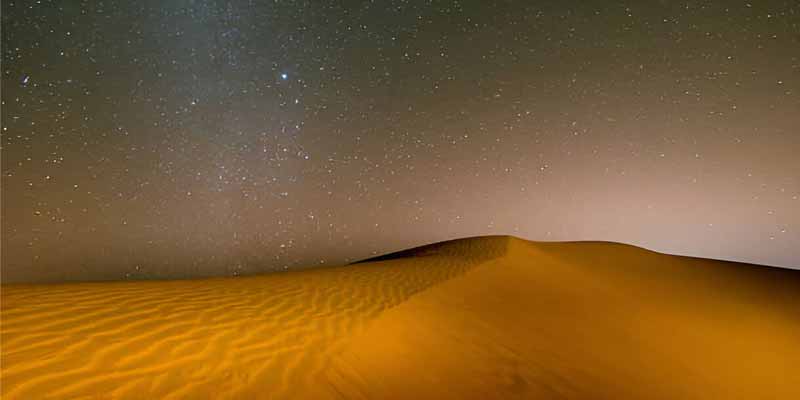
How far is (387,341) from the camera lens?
4.30 m

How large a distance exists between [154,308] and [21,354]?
1.67 meters

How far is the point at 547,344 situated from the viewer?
4.94m

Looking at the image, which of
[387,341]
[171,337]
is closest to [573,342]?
[387,341]

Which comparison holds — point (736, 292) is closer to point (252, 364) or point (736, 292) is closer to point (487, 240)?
point (487, 240)

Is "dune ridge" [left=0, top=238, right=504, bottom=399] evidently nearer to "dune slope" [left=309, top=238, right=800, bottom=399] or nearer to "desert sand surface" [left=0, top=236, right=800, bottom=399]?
"desert sand surface" [left=0, top=236, right=800, bottom=399]

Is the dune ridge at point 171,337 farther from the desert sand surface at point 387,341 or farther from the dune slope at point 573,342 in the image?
the dune slope at point 573,342

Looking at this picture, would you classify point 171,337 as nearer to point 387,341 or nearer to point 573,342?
point 387,341

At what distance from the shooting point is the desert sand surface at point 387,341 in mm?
3109

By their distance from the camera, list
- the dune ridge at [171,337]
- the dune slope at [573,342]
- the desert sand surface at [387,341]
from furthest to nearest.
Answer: the dune slope at [573,342] → the desert sand surface at [387,341] → the dune ridge at [171,337]

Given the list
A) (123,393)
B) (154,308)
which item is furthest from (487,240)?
(123,393)

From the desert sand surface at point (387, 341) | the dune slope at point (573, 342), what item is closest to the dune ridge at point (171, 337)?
the desert sand surface at point (387, 341)

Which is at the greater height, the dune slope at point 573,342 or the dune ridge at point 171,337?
the dune ridge at point 171,337

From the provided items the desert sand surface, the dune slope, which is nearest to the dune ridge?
the desert sand surface

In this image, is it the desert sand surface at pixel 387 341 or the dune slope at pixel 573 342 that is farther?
the dune slope at pixel 573 342
